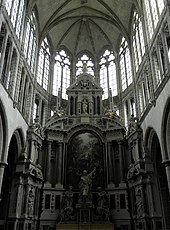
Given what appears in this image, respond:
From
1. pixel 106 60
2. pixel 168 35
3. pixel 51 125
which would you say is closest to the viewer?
pixel 168 35

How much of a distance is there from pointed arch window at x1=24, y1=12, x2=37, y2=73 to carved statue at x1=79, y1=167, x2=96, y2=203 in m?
11.0

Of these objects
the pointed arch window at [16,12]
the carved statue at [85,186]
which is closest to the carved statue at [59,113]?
the carved statue at [85,186]

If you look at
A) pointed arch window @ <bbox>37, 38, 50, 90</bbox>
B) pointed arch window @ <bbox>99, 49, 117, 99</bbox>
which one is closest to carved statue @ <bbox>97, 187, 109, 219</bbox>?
pointed arch window @ <bbox>99, 49, 117, 99</bbox>

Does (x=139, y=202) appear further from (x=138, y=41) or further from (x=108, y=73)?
(x=108, y=73)

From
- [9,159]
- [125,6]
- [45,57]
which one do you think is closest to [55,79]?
[45,57]

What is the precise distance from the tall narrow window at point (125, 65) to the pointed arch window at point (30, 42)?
10.1 meters

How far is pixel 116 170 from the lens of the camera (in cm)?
2317

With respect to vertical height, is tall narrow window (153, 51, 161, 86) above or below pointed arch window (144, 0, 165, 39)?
below

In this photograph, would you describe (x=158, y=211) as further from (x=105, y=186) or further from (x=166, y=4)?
(x=166, y=4)

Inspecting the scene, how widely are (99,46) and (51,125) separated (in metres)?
13.9

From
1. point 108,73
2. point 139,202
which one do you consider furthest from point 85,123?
point 108,73

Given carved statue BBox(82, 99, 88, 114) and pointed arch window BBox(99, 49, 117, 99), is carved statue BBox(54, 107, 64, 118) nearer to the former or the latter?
carved statue BBox(82, 99, 88, 114)

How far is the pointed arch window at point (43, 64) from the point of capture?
1102 inches

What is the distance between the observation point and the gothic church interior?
18.0 m
